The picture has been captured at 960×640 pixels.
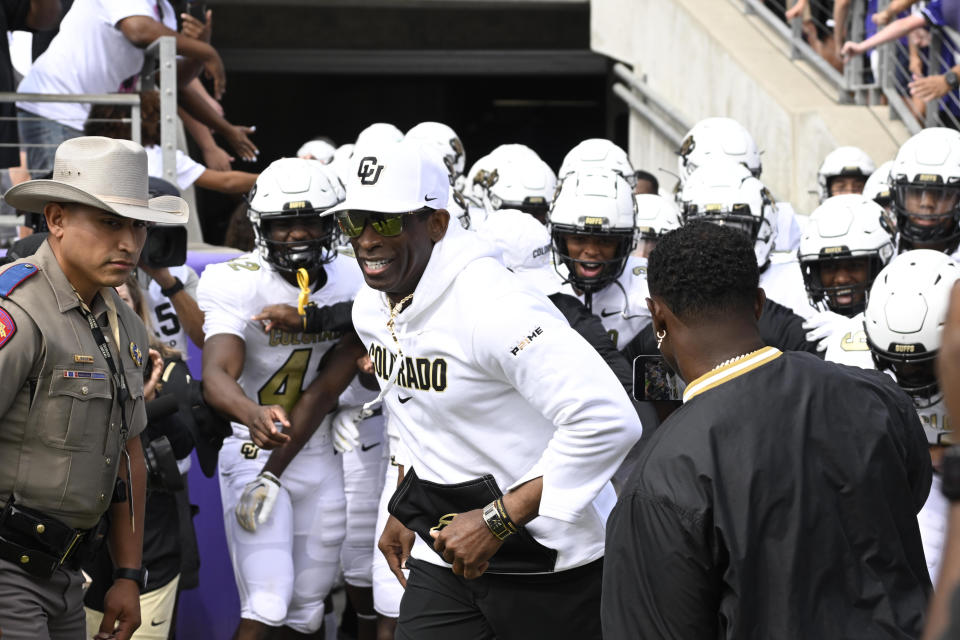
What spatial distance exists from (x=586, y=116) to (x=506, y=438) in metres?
18.7

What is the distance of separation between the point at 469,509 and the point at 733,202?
3842 millimetres

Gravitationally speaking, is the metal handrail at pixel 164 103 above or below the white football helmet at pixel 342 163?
above

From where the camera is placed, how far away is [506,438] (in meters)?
3.50

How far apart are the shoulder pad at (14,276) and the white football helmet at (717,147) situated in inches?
211

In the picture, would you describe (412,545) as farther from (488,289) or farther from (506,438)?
(488,289)

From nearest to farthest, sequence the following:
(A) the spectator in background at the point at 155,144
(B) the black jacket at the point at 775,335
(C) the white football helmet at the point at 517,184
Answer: (B) the black jacket at the point at 775,335 < (A) the spectator in background at the point at 155,144 < (C) the white football helmet at the point at 517,184

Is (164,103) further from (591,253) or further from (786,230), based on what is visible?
(786,230)

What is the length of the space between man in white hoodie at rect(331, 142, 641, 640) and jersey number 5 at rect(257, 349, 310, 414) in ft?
6.01

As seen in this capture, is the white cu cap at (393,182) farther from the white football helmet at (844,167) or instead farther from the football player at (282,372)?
the white football helmet at (844,167)

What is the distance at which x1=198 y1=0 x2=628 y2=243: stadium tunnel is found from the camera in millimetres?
15883

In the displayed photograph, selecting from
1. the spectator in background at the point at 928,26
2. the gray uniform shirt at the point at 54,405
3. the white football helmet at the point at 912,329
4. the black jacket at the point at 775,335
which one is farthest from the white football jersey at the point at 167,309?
the spectator in background at the point at 928,26

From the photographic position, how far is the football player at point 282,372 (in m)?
5.27

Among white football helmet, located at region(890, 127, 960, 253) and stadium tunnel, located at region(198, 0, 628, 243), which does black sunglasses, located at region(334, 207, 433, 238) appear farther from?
stadium tunnel, located at region(198, 0, 628, 243)

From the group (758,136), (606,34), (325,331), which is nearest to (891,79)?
(758,136)
